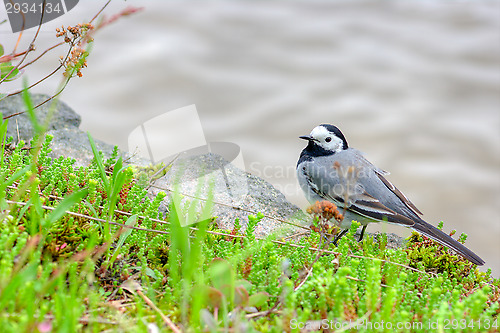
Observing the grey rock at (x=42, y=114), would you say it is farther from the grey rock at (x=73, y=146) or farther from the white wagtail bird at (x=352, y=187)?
the white wagtail bird at (x=352, y=187)

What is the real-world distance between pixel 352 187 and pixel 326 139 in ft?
3.02

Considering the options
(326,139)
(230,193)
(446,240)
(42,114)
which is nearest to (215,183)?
(230,193)

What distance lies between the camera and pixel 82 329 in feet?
8.05

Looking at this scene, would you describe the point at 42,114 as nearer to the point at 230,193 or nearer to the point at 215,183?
the point at 215,183

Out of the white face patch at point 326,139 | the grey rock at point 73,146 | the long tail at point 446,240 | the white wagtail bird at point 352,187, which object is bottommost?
the long tail at point 446,240

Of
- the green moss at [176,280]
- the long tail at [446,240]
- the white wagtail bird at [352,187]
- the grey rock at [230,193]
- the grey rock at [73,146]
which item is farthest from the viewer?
the grey rock at [73,146]

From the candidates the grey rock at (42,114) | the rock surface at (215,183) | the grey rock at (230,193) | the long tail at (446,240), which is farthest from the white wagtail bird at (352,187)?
the grey rock at (42,114)

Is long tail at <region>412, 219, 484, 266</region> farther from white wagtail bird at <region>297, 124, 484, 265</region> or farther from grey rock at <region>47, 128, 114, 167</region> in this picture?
grey rock at <region>47, 128, 114, 167</region>

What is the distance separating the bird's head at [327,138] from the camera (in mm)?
5562

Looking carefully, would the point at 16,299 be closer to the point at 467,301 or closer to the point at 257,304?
the point at 257,304

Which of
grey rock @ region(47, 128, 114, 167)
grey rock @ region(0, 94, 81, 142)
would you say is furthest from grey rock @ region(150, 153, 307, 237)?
grey rock @ region(0, 94, 81, 142)

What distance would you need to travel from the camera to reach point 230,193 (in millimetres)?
4820

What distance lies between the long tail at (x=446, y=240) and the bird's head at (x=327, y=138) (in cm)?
147

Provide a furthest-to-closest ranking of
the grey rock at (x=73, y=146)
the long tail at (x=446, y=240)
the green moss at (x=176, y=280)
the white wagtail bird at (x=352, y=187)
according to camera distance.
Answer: the grey rock at (x=73, y=146) < the white wagtail bird at (x=352, y=187) < the long tail at (x=446, y=240) < the green moss at (x=176, y=280)
